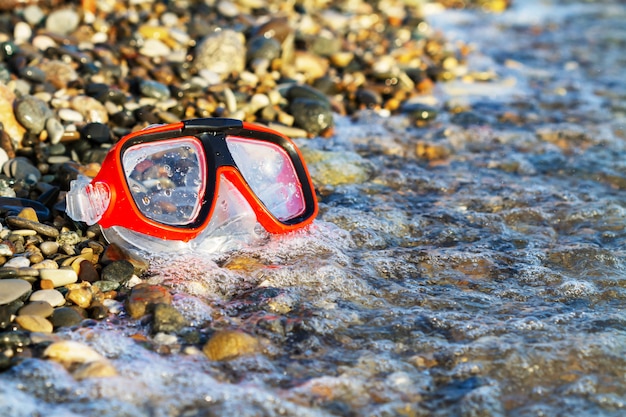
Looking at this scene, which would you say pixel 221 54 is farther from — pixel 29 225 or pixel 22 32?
pixel 29 225

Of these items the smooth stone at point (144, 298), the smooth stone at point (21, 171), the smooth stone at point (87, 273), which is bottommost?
→ the smooth stone at point (144, 298)

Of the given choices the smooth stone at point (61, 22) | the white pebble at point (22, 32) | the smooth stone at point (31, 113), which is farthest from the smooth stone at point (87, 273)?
the smooth stone at point (61, 22)

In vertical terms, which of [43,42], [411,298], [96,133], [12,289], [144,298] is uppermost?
[43,42]

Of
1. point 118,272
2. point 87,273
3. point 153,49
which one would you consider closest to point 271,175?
point 118,272

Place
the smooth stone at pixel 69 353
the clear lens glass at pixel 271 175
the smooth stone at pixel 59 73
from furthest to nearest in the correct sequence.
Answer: the smooth stone at pixel 59 73
the clear lens glass at pixel 271 175
the smooth stone at pixel 69 353

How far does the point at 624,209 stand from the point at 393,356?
9.58ft

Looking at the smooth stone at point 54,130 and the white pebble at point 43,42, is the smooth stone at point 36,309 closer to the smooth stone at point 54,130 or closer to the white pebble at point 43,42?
the smooth stone at point 54,130

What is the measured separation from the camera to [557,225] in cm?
578

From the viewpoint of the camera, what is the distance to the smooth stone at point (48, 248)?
470 centimetres

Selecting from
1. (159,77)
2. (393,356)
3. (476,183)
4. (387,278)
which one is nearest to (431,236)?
(387,278)

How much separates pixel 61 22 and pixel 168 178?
11.4ft

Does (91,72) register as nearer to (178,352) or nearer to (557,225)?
(178,352)

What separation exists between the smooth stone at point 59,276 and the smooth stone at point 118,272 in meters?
0.18

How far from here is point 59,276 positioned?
4410 mm
